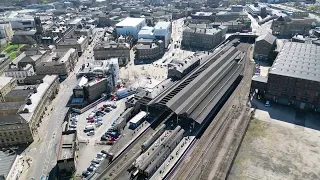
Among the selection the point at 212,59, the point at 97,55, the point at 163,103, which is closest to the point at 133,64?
the point at 97,55

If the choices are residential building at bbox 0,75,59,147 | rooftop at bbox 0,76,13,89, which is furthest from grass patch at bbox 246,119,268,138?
rooftop at bbox 0,76,13,89

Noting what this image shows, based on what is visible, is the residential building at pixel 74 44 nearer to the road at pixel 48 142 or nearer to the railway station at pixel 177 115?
the road at pixel 48 142

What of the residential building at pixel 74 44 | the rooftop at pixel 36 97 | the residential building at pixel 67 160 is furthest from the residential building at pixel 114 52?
the residential building at pixel 67 160

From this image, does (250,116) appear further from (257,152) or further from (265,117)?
(257,152)

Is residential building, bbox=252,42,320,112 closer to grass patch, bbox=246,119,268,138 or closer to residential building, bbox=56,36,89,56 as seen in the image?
grass patch, bbox=246,119,268,138

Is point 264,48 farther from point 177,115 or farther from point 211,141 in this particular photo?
point 177,115
